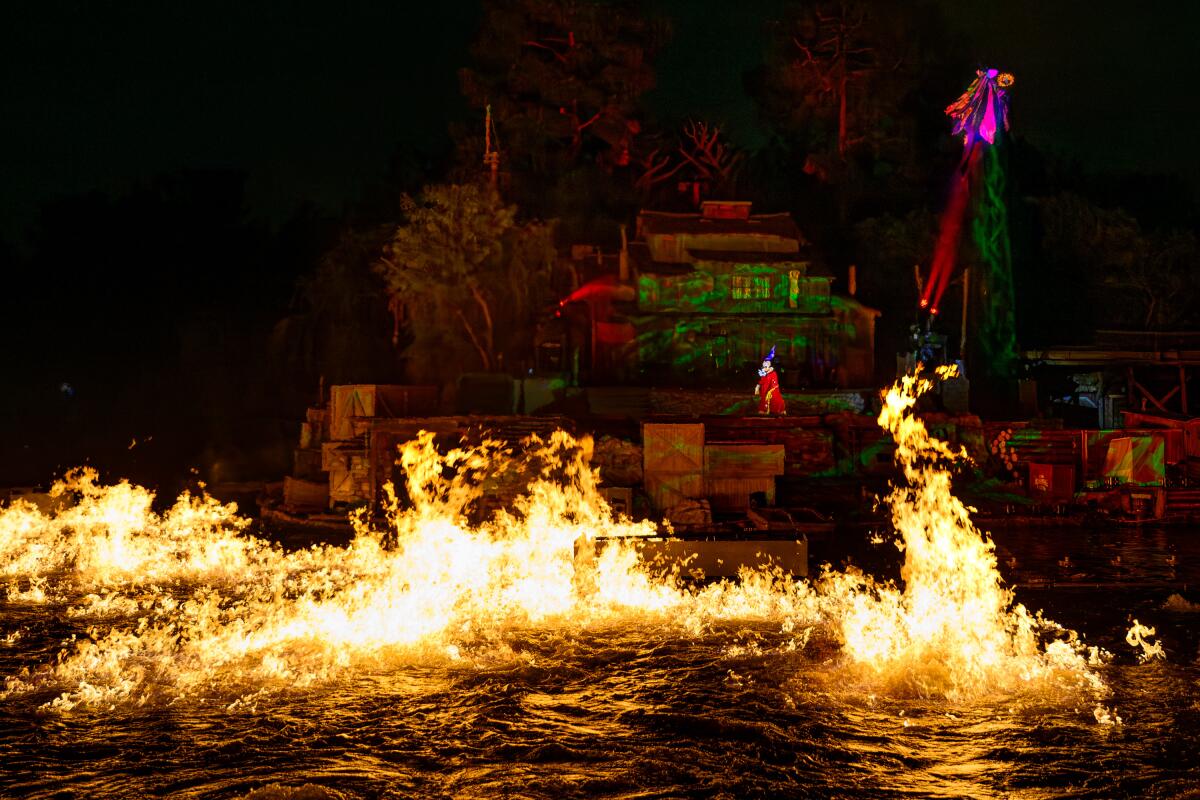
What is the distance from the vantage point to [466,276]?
3612cm

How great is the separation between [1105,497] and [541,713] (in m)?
19.3

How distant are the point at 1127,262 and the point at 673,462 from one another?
28.3m

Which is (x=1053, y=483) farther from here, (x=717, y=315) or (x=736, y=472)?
(x=717, y=315)

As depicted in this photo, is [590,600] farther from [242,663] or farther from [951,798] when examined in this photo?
[951,798]

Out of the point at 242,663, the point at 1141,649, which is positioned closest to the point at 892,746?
the point at 1141,649

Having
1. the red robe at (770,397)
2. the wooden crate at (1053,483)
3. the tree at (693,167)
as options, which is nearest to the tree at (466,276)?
the tree at (693,167)

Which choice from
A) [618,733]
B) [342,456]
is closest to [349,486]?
[342,456]

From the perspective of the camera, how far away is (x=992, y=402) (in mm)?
36219

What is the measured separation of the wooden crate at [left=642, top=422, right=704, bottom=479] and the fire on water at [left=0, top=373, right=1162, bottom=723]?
1.70 m

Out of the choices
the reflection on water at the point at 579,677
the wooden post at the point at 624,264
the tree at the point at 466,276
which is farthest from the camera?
the wooden post at the point at 624,264

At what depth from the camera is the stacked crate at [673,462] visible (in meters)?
23.0

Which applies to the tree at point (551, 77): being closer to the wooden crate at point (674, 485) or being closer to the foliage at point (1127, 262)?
the foliage at point (1127, 262)

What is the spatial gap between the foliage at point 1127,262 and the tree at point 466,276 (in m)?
23.2

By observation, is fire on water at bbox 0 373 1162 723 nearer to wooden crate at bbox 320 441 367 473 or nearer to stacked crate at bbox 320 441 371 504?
stacked crate at bbox 320 441 371 504
